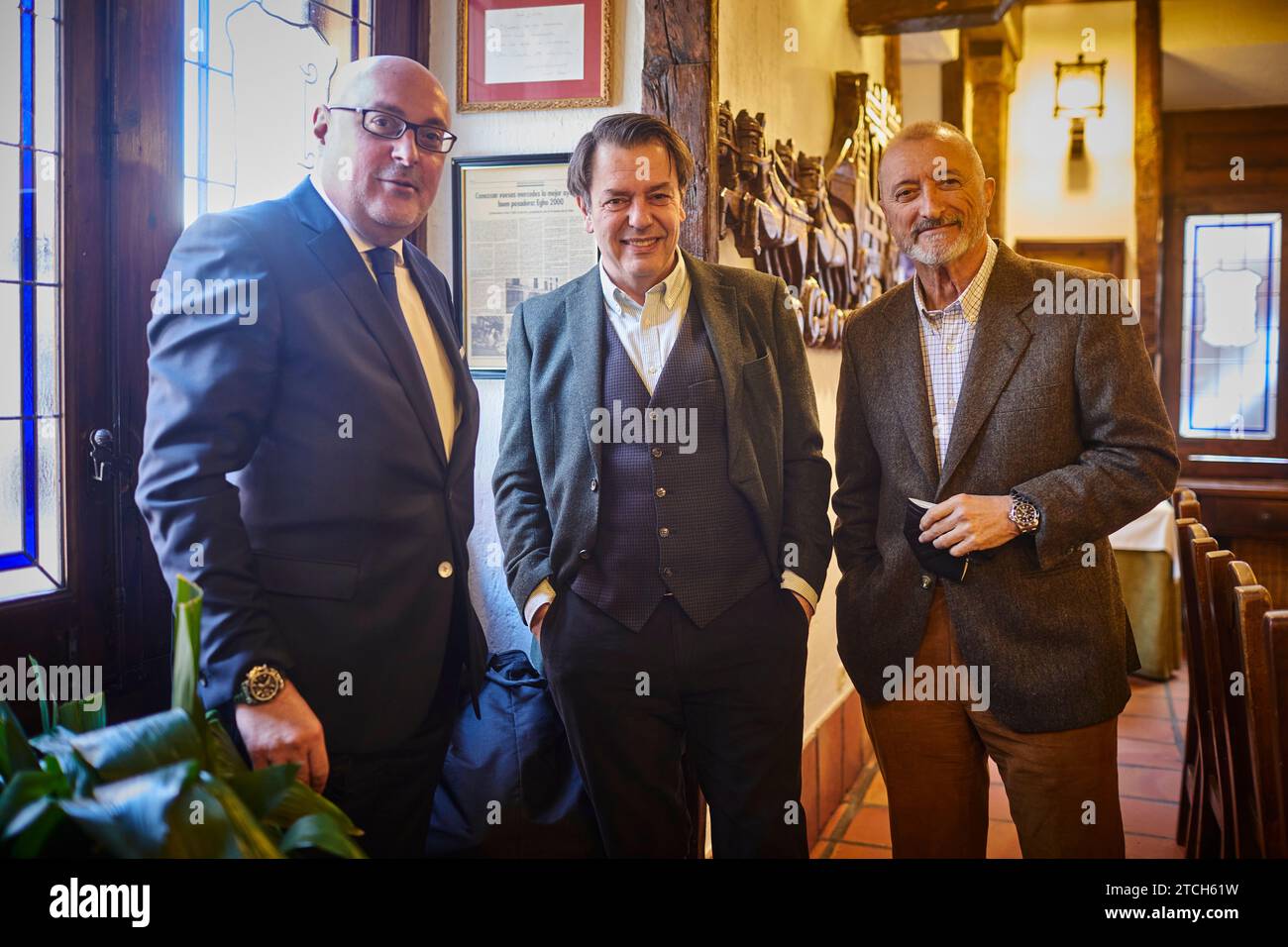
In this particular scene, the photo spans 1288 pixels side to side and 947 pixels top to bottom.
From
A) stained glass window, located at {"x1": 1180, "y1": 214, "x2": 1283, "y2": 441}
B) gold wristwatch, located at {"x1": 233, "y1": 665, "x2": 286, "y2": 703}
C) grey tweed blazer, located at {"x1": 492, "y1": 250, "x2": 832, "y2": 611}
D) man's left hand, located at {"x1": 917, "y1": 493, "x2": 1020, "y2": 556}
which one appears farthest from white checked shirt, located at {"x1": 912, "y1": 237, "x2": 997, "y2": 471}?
stained glass window, located at {"x1": 1180, "y1": 214, "x2": 1283, "y2": 441}

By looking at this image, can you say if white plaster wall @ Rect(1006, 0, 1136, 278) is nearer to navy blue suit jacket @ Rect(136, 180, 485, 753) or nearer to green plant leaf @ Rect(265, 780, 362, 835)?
navy blue suit jacket @ Rect(136, 180, 485, 753)

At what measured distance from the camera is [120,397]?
1903 mm

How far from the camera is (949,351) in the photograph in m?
1.95

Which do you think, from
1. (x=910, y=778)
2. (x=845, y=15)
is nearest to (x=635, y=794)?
(x=910, y=778)

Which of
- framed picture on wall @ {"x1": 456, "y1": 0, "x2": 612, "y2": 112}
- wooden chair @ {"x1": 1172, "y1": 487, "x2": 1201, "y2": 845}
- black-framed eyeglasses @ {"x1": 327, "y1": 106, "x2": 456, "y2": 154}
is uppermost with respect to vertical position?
framed picture on wall @ {"x1": 456, "y1": 0, "x2": 612, "y2": 112}

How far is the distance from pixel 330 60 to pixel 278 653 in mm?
1471

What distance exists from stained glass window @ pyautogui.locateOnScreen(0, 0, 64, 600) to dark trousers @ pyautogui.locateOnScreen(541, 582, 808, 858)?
2.82ft

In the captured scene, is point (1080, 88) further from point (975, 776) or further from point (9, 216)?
point (9, 216)

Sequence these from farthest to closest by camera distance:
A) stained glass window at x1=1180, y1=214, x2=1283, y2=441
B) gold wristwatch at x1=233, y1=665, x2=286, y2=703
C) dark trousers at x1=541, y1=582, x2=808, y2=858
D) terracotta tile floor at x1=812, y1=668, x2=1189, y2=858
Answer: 1. stained glass window at x1=1180, y1=214, x2=1283, y2=441
2. terracotta tile floor at x1=812, y1=668, x2=1189, y2=858
3. dark trousers at x1=541, y1=582, x2=808, y2=858
4. gold wristwatch at x1=233, y1=665, x2=286, y2=703

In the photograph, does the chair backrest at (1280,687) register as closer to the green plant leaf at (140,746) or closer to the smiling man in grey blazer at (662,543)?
the smiling man in grey blazer at (662,543)

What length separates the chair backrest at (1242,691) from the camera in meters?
1.58

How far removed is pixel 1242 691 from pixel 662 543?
958 millimetres

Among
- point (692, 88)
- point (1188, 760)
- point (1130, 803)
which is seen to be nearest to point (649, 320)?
point (692, 88)

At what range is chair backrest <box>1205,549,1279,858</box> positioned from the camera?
1584 millimetres
